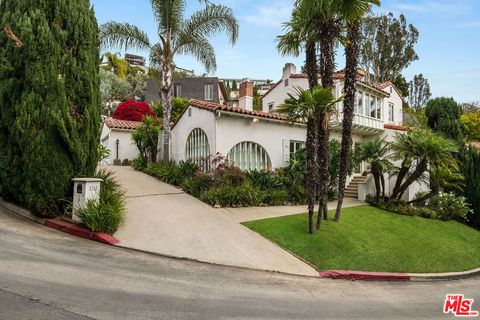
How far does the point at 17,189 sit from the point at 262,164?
31.4ft

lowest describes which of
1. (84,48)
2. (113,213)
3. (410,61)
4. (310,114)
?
(113,213)

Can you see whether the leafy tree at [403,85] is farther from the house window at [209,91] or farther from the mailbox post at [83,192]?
the mailbox post at [83,192]

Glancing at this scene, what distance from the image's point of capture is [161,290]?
17.8ft

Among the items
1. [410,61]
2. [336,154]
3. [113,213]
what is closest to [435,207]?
[336,154]

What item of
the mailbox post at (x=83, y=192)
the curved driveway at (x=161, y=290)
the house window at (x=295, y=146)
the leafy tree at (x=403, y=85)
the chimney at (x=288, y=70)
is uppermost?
the leafy tree at (x=403, y=85)

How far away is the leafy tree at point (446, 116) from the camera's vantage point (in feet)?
66.1

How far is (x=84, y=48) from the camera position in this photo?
939 cm

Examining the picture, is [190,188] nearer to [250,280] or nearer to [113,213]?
[113,213]

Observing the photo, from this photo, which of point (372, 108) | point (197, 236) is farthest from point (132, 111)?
point (197, 236)

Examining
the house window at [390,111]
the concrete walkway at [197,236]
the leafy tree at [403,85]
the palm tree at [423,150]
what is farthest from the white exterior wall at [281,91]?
the leafy tree at [403,85]

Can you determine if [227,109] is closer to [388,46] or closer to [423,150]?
[423,150]

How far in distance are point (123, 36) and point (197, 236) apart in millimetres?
11288

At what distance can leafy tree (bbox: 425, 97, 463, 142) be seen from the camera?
66.1 ft

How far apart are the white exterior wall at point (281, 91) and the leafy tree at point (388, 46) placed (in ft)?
55.7
